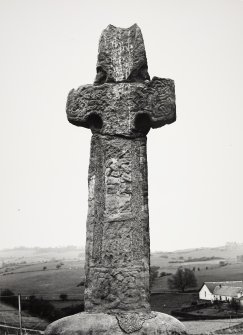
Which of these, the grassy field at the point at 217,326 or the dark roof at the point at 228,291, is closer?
the grassy field at the point at 217,326

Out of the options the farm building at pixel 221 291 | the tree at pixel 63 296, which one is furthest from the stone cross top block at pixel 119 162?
the farm building at pixel 221 291

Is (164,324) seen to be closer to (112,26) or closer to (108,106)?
(108,106)

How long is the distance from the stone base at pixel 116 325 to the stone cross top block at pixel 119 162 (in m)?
0.20

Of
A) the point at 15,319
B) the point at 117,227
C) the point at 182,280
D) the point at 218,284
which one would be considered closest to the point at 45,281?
the point at 15,319

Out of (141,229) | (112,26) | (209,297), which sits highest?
(112,26)

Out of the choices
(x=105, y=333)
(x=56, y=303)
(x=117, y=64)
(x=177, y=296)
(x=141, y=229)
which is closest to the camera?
(x=105, y=333)

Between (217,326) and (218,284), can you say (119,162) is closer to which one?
(217,326)

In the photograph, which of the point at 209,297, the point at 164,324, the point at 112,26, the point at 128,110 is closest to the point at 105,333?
the point at 164,324

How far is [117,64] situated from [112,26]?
485 mm

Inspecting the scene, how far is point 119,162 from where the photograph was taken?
13.5 feet

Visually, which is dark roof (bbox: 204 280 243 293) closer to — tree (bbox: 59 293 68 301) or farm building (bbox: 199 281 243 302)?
farm building (bbox: 199 281 243 302)

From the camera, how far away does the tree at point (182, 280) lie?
2562 cm

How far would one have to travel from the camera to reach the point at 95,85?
437 centimetres

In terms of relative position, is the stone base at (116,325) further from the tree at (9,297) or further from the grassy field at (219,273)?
the grassy field at (219,273)
